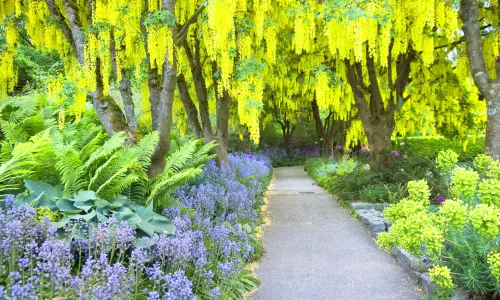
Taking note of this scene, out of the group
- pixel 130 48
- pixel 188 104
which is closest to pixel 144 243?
pixel 130 48

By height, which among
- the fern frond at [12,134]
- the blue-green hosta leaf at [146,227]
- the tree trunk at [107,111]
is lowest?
the blue-green hosta leaf at [146,227]

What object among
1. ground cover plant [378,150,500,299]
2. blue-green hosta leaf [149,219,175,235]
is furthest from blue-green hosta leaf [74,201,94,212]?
ground cover plant [378,150,500,299]

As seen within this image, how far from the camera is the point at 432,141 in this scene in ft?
63.8

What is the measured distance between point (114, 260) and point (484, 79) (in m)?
5.57

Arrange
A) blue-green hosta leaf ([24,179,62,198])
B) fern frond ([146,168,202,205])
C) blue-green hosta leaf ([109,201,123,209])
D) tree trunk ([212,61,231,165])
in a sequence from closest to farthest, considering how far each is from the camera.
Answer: blue-green hosta leaf ([24,179,62,198]) → blue-green hosta leaf ([109,201,123,209]) → fern frond ([146,168,202,205]) → tree trunk ([212,61,231,165])

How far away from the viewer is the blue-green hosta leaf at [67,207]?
3.24m

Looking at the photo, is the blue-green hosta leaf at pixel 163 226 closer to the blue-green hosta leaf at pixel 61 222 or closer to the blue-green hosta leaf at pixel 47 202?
the blue-green hosta leaf at pixel 61 222

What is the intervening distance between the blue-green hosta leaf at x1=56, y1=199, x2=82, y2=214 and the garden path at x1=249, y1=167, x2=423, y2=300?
1818mm

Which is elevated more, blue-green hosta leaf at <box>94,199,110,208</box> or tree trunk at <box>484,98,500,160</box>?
tree trunk at <box>484,98,500,160</box>

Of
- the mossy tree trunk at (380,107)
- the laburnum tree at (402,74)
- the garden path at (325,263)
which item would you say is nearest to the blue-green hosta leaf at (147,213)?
the garden path at (325,263)

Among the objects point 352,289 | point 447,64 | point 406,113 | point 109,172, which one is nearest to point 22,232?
point 109,172

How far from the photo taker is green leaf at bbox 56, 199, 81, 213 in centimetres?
324

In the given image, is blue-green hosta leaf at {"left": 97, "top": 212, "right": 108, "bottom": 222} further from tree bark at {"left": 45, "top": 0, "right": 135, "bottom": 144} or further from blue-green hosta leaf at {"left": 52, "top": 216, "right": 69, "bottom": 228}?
tree bark at {"left": 45, "top": 0, "right": 135, "bottom": 144}

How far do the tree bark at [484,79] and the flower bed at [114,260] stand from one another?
3867 millimetres
